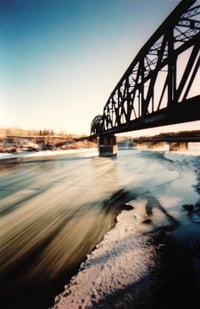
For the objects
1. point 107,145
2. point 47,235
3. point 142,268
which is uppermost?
point 107,145

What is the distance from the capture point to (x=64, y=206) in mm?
7406

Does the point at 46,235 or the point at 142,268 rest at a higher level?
the point at 142,268

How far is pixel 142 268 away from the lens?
11.4ft

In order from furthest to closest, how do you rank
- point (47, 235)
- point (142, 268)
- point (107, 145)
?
1. point (107, 145)
2. point (47, 235)
3. point (142, 268)

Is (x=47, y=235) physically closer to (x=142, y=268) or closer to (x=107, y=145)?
(x=142, y=268)

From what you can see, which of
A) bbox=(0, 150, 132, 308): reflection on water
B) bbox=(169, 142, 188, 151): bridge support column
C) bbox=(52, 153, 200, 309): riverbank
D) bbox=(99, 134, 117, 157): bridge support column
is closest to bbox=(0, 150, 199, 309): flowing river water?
bbox=(0, 150, 132, 308): reflection on water

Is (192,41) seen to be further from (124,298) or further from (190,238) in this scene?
(124,298)

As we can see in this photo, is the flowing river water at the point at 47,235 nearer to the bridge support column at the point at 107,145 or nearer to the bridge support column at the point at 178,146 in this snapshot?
the bridge support column at the point at 107,145

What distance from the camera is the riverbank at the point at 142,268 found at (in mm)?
2764

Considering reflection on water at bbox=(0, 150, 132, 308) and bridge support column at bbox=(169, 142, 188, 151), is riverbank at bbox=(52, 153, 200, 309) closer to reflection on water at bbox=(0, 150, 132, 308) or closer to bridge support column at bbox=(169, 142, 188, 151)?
reflection on water at bbox=(0, 150, 132, 308)

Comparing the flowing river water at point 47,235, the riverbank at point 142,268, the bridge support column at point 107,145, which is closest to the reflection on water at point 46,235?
the flowing river water at point 47,235

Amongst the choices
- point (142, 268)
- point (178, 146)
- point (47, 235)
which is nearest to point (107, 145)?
point (178, 146)

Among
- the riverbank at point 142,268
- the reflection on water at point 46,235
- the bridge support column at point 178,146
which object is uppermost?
the bridge support column at point 178,146

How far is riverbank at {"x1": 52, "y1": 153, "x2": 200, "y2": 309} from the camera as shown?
9.07 feet
